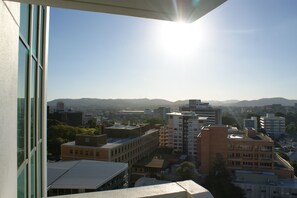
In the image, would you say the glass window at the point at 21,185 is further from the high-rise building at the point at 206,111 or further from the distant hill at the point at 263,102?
the distant hill at the point at 263,102

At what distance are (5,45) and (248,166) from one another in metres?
18.0

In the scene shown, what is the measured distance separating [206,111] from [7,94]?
3578cm

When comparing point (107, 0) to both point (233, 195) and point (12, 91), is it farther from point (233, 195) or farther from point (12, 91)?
point (233, 195)

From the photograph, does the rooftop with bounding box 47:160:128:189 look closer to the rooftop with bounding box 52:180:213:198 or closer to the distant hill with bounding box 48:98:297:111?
the rooftop with bounding box 52:180:213:198

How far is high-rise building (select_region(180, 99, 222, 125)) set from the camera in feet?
111

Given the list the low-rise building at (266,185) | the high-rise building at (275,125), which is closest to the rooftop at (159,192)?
the low-rise building at (266,185)

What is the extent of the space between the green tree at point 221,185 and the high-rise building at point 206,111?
56.0 feet

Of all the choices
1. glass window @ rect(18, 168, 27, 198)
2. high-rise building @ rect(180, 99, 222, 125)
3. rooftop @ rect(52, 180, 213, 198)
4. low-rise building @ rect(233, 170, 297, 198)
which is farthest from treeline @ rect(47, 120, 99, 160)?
high-rise building @ rect(180, 99, 222, 125)

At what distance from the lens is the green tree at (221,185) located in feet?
42.1

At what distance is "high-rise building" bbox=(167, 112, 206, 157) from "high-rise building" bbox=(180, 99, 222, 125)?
868 centimetres

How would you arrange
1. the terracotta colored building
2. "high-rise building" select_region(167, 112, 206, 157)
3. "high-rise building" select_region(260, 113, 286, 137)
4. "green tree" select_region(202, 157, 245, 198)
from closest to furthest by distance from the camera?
"green tree" select_region(202, 157, 245, 198)
the terracotta colored building
"high-rise building" select_region(167, 112, 206, 157)
"high-rise building" select_region(260, 113, 286, 137)

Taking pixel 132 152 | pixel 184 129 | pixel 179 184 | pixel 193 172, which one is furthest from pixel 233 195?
pixel 179 184

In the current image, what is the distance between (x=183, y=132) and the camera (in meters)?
23.2

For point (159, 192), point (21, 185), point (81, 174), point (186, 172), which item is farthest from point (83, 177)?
point (159, 192)
